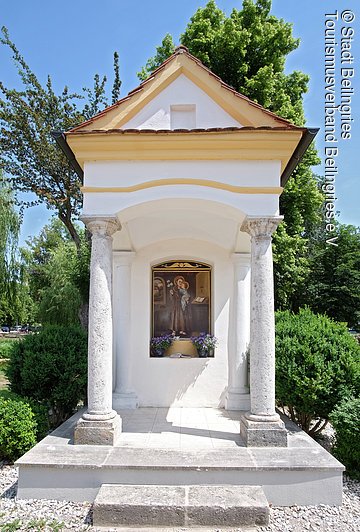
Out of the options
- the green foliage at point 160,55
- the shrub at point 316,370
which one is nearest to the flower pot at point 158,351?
the shrub at point 316,370

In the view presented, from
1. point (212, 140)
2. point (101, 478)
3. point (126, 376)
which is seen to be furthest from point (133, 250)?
point (101, 478)

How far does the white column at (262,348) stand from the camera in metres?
5.46

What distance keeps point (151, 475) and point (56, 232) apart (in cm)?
3348

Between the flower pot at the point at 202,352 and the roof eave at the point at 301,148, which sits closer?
the roof eave at the point at 301,148

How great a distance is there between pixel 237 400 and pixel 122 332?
2619mm

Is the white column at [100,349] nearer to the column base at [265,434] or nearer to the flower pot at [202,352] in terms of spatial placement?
the column base at [265,434]

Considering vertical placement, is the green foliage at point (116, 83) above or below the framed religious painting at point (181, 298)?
above

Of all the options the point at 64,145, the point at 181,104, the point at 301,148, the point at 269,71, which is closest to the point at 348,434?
the point at 301,148

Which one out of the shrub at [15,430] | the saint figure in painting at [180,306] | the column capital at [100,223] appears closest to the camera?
the column capital at [100,223]

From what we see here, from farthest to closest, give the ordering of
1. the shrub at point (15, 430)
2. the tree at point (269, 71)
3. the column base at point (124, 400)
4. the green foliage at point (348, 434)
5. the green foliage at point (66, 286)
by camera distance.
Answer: the green foliage at point (66, 286), the tree at point (269, 71), the column base at point (124, 400), the shrub at point (15, 430), the green foliage at point (348, 434)

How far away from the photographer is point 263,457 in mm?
5086

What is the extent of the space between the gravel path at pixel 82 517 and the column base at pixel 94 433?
764mm

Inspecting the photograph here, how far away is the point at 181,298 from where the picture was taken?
28.1ft

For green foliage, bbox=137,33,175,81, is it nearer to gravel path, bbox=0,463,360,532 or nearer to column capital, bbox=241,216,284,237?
column capital, bbox=241,216,284,237
